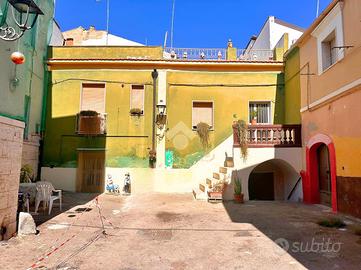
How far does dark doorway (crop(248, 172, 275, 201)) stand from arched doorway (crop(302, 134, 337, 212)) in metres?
2.97

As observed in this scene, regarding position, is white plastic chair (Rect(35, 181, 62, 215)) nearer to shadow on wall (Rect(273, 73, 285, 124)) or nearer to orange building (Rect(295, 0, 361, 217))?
orange building (Rect(295, 0, 361, 217))

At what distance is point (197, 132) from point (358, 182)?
22.6 ft

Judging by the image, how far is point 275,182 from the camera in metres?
13.3

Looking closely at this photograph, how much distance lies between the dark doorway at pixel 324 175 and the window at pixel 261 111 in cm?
361

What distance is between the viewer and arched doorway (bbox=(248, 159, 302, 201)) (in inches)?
455

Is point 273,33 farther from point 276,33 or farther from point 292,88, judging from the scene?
point 292,88

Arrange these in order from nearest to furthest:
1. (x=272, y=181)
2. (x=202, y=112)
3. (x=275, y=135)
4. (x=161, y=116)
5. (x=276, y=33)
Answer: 1. (x=275, y=135)
2. (x=161, y=116)
3. (x=202, y=112)
4. (x=272, y=181)
5. (x=276, y=33)

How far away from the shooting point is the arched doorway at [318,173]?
9.63 meters

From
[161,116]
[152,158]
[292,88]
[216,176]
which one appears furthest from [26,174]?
[292,88]

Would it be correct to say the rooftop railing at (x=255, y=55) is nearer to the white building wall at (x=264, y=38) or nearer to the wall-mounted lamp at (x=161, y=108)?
the white building wall at (x=264, y=38)

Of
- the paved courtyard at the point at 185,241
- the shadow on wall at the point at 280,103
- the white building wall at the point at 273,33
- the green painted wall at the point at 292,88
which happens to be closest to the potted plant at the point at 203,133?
the shadow on wall at the point at 280,103

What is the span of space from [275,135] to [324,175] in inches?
88.2

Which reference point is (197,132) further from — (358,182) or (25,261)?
(25,261)

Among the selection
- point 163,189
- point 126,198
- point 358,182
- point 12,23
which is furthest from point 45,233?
point 358,182
